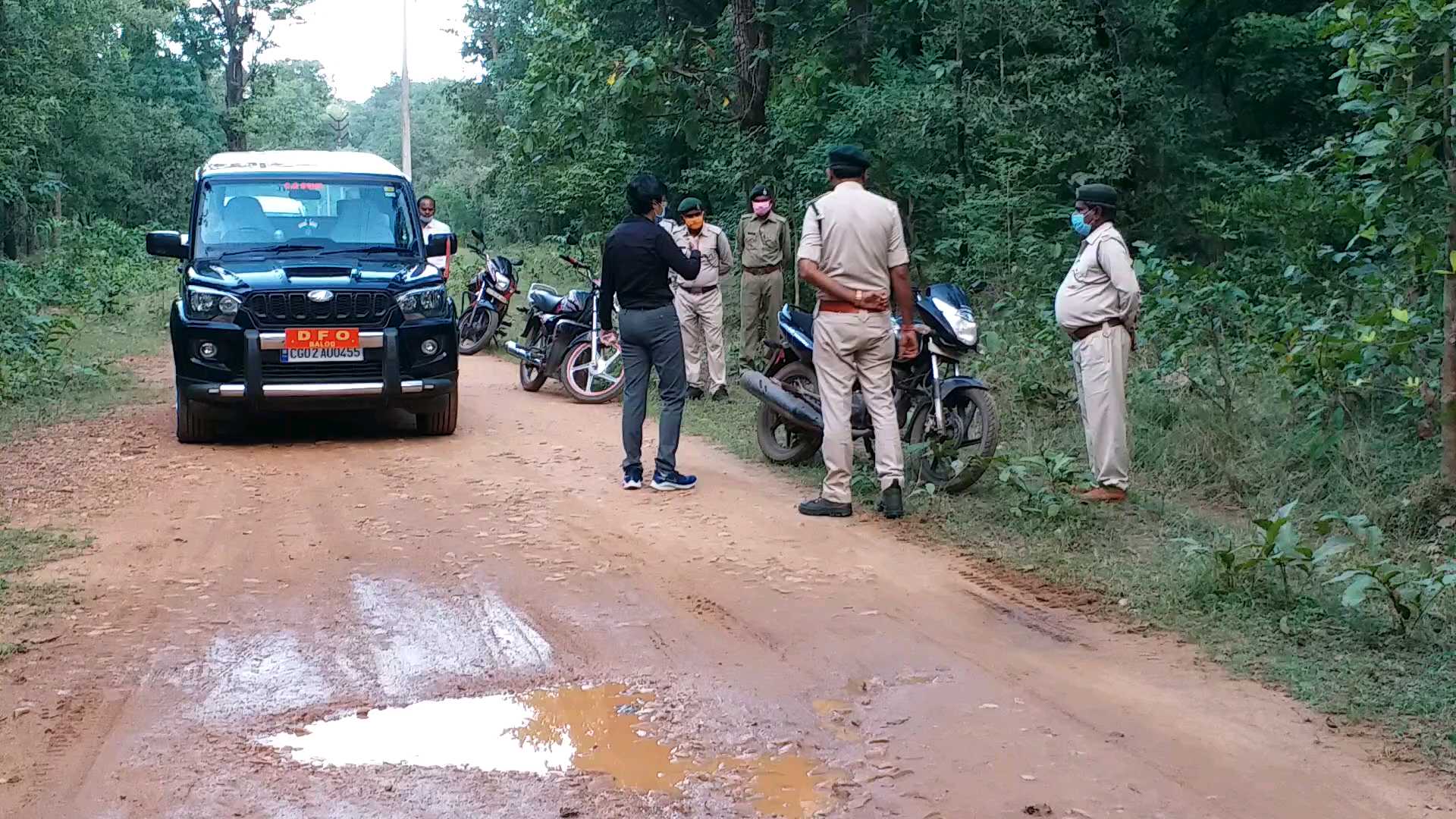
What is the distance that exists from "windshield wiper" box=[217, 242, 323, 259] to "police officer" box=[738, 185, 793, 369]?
13.1ft

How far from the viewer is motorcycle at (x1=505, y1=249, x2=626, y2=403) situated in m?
12.3

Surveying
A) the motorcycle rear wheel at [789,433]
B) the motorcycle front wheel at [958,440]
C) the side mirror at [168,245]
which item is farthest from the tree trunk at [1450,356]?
the side mirror at [168,245]

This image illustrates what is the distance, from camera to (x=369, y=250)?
1052cm

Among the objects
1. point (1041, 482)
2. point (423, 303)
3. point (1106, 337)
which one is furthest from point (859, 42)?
point (1041, 482)

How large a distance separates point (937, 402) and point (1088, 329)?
97 centimetres

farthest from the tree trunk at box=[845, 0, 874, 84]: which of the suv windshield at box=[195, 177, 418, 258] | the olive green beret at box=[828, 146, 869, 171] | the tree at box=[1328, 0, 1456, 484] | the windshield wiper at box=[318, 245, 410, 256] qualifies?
the tree at box=[1328, 0, 1456, 484]

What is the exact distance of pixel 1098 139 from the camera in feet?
47.3

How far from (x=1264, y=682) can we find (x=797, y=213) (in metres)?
11.8

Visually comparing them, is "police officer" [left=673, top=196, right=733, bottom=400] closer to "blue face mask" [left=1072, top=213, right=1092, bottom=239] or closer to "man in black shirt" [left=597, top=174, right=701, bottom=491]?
"man in black shirt" [left=597, top=174, right=701, bottom=491]

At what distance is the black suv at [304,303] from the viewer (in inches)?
374

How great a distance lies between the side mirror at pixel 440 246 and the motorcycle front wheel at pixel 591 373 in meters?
1.71

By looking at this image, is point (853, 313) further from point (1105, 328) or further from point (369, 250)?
point (369, 250)

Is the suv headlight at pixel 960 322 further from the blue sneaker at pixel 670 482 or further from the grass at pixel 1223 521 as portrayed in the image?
the blue sneaker at pixel 670 482

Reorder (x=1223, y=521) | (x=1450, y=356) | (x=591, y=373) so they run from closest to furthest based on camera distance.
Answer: (x=1450, y=356) < (x=1223, y=521) < (x=591, y=373)
